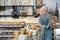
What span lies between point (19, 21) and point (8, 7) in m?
1.29

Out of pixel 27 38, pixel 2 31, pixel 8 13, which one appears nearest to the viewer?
pixel 27 38

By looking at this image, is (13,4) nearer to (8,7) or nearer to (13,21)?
(8,7)

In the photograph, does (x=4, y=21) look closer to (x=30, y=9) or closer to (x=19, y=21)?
(x=19, y=21)

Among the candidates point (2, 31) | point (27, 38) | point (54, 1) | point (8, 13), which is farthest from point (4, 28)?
point (27, 38)

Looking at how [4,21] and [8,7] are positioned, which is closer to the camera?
[4,21]

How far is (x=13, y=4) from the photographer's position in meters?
7.24

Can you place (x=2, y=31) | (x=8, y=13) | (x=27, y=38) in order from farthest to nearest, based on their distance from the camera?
1. (x=8, y=13)
2. (x=2, y=31)
3. (x=27, y=38)

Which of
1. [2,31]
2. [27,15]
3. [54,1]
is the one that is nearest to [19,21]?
[2,31]

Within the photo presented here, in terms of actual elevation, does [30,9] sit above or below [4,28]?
above

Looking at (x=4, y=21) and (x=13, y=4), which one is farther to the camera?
(x=13, y=4)

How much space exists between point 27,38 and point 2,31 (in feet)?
10.8

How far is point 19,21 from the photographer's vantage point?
20.5ft

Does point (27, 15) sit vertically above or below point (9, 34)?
above

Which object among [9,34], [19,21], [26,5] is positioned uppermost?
[26,5]
